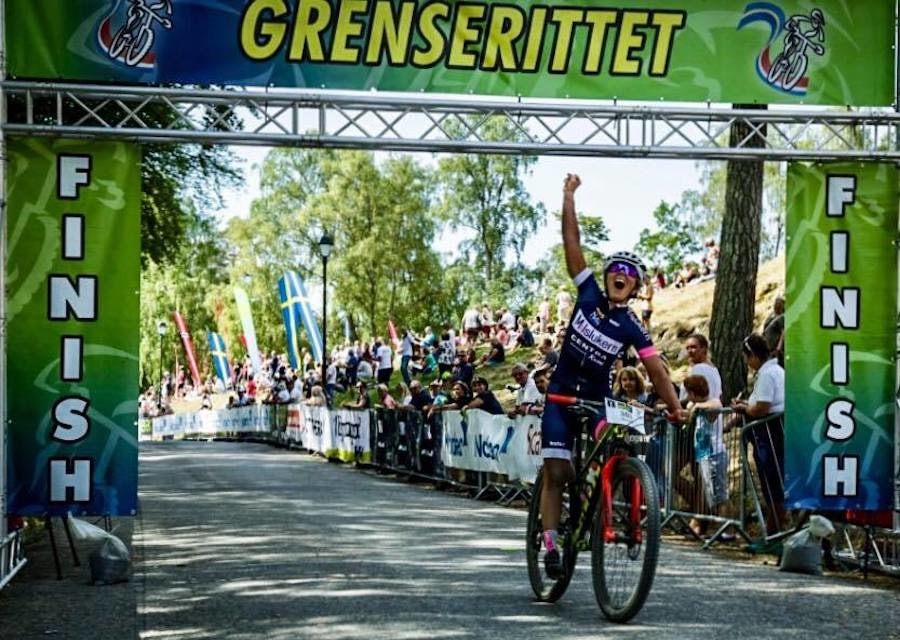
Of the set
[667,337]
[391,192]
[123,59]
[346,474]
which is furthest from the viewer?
[391,192]

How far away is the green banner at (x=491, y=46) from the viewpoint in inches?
430

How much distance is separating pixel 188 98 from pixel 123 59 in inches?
26.9

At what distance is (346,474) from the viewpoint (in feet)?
82.6

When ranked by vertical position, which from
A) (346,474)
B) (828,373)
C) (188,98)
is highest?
(188,98)

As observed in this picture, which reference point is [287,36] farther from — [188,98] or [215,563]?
[215,563]

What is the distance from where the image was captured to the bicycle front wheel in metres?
7.50

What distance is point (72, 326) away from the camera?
10875 mm

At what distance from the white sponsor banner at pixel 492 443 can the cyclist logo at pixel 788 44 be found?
239 inches

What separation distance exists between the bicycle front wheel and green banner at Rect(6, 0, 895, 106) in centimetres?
443

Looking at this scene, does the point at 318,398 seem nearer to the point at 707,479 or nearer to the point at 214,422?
the point at 707,479

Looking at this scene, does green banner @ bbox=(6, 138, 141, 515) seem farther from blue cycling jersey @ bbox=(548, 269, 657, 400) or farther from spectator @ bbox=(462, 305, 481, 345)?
spectator @ bbox=(462, 305, 481, 345)

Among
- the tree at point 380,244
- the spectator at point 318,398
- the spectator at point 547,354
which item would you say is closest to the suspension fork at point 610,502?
the spectator at point 547,354

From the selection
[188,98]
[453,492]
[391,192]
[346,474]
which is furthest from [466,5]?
[391,192]

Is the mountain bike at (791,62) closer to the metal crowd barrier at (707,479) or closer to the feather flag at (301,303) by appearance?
the metal crowd barrier at (707,479)
